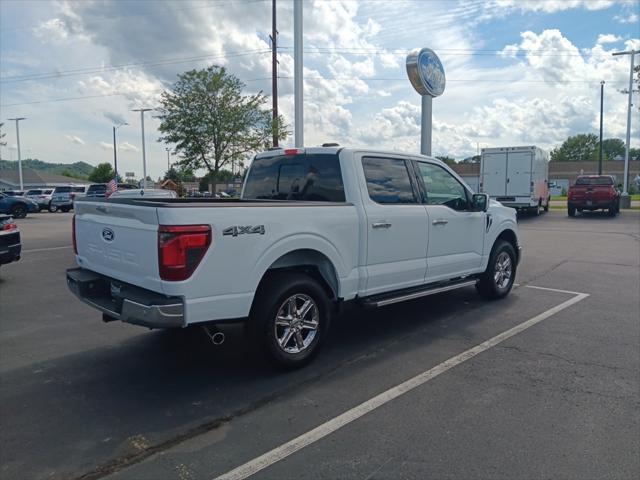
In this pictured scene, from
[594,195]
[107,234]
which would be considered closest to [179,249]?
[107,234]

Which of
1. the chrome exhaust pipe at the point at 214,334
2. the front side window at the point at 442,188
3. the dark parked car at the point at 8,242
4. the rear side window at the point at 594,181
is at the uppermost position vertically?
the rear side window at the point at 594,181

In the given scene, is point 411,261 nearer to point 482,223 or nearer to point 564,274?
point 482,223

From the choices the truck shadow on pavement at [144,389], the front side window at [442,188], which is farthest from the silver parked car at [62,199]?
the front side window at [442,188]

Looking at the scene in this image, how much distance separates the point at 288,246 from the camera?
434cm

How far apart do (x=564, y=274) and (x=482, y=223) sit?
3474 millimetres

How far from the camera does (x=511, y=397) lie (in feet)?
13.2

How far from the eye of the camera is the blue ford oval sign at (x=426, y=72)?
1319 centimetres

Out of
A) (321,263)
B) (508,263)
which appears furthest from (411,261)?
(508,263)

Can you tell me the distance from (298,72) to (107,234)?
37.8 feet

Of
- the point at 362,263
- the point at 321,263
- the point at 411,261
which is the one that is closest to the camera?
the point at 321,263

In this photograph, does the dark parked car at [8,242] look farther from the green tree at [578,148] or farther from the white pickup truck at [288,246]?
the green tree at [578,148]

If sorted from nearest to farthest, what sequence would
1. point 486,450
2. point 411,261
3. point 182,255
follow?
point 486,450, point 182,255, point 411,261

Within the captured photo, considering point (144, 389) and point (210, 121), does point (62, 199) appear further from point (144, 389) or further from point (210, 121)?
point (144, 389)

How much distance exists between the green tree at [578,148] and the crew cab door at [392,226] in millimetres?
125039
